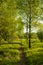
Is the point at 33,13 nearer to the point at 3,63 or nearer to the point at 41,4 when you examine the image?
the point at 41,4

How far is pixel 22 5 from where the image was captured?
3394 centimetres

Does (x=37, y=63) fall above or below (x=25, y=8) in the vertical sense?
below

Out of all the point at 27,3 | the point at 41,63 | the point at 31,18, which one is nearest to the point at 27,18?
the point at 31,18

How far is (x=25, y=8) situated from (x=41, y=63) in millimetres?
17926

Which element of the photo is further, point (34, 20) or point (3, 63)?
point (34, 20)

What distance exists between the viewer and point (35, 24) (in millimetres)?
33656

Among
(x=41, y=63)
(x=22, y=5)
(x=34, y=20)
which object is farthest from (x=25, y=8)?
(x=41, y=63)

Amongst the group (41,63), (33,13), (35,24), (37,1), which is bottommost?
(41,63)

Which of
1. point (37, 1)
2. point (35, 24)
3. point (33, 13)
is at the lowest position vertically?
point (35, 24)

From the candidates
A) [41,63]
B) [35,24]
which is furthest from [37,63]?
[35,24]

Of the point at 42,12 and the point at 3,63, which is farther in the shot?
the point at 42,12

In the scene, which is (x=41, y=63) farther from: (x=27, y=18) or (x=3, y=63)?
(x=27, y=18)

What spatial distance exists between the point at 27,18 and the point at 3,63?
17.6m

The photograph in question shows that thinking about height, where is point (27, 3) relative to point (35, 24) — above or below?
above
